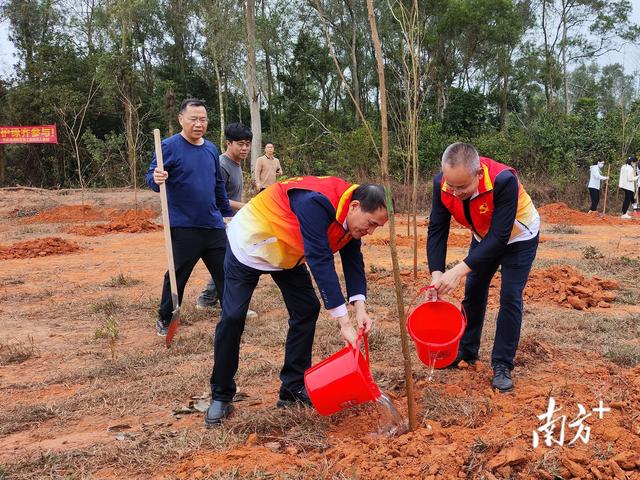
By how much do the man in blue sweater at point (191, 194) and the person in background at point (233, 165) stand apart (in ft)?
1.10

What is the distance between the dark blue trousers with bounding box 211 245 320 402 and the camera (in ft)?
9.21

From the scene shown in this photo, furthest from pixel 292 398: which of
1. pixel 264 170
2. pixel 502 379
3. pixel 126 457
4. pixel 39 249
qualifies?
pixel 39 249

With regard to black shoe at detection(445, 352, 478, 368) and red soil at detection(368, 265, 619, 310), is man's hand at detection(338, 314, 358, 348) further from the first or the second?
red soil at detection(368, 265, 619, 310)

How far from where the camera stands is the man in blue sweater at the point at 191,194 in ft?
13.2

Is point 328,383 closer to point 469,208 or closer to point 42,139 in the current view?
point 469,208

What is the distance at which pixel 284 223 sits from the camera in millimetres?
2592

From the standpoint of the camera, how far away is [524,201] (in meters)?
3.09

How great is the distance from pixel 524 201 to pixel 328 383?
1.54 metres

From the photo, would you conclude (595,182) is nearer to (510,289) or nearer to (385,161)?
(510,289)

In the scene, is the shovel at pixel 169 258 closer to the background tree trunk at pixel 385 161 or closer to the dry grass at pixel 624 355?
the background tree trunk at pixel 385 161

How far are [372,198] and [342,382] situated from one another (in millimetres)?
808

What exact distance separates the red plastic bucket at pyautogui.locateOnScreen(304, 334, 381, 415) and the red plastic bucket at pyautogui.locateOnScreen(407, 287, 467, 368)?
0.61 metres


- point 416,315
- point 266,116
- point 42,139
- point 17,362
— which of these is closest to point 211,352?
point 17,362

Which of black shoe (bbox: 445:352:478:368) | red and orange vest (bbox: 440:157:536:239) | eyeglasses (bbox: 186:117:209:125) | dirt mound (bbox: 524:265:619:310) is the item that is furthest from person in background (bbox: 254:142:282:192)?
red and orange vest (bbox: 440:157:536:239)
